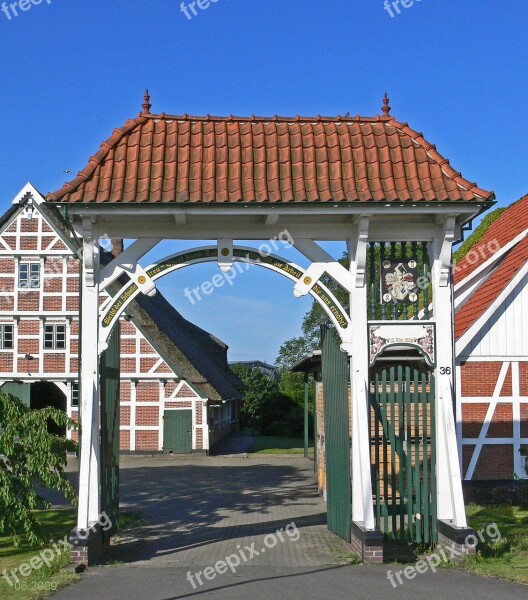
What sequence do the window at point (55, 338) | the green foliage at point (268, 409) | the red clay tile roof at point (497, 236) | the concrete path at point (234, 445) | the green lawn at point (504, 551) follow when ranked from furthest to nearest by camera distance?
the green foliage at point (268, 409) → the concrete path at point (234, 445) → the window at point (55, 338) → the red clay tile roof at point (497, 236) → the green lawn at point (504, 551)

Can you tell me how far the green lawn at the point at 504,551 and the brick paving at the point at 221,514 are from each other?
1.76 metres

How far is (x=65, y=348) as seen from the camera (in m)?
31.8

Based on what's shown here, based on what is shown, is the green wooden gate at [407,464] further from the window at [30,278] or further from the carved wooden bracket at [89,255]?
the window at [30,278]

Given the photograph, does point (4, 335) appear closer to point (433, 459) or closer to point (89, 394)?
point (89, 394)

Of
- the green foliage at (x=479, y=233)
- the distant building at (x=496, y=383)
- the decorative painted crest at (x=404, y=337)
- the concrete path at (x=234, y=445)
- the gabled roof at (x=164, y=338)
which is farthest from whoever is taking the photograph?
the concrete path at (x=234, y=445)

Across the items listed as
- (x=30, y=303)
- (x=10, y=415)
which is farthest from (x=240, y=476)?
(x=10, y=415)

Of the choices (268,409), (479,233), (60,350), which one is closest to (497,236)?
(479,233)

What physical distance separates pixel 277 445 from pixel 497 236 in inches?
711

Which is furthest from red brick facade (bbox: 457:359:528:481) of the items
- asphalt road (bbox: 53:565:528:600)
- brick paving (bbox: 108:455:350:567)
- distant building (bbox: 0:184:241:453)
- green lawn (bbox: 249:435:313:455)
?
green lawn (bbox: 249:435:313:455)

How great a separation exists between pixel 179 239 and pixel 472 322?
8531 mm

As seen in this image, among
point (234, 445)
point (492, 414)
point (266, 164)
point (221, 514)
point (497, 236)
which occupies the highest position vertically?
point (497, 236)

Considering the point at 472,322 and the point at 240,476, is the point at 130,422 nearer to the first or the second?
the point at 240,476

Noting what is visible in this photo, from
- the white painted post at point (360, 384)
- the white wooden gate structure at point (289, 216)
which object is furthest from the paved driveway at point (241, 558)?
the white wooden gate structure at point (289, 216)

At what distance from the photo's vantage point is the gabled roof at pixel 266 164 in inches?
432
